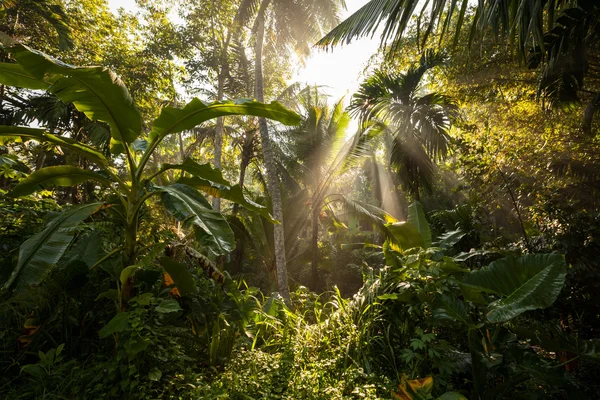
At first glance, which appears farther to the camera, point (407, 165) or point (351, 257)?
point (351, 257)

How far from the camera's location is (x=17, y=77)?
2641 mm

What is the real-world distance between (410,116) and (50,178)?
8062 millimetres

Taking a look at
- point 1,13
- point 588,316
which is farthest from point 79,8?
point 588,316

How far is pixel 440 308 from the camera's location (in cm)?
279

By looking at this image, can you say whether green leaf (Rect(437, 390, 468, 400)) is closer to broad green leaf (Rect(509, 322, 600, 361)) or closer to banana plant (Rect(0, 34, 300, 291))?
broad green leaf (Rect(509, 322, 600, 361))

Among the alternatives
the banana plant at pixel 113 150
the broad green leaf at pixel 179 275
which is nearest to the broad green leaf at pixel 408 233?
the banana plant at pixel 113 150

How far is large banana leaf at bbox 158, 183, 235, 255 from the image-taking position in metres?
2.40

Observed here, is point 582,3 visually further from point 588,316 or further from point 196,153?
point 196,153

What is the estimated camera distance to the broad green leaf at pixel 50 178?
8.52ft

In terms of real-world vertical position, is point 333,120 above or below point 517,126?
above

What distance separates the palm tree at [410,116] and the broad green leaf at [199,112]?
17.2 feet

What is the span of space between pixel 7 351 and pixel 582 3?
6.38 m

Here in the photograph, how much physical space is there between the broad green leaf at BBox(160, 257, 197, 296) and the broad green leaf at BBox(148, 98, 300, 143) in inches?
46.6

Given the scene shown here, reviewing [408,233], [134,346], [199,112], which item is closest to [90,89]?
[199,112]
